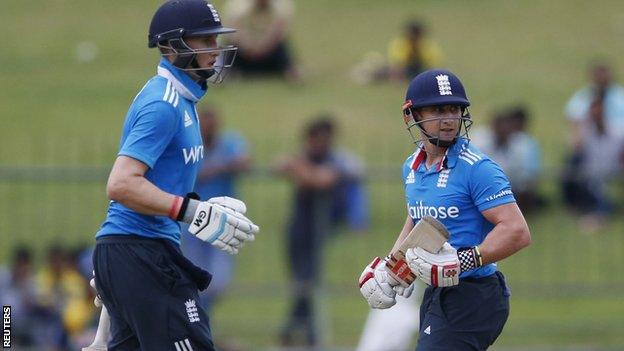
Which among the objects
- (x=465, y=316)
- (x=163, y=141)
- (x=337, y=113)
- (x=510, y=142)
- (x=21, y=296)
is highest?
(x=163, y=141)

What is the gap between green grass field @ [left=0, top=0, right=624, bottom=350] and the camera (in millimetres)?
13703

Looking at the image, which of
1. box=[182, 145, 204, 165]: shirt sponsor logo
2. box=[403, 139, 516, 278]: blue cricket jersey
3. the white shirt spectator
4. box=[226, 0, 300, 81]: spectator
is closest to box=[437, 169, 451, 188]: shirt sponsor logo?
box=[403, 139, 516, 278]: blue cricket jersey

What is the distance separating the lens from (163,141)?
7.26 m

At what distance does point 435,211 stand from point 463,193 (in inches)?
7.5

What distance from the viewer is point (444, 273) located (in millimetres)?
7195

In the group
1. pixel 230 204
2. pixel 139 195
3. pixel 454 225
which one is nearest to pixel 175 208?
pixel 139 195

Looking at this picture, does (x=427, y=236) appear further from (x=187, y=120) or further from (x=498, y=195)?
(x=187, y=120)

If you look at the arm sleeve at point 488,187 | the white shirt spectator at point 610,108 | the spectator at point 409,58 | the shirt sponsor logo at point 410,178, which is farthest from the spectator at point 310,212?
the spectator at point 409,58

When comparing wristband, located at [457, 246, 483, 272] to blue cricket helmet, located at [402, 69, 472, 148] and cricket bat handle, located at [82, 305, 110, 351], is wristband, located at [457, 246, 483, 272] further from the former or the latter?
cricket bat handle, located at [82, 305, 110, 351]

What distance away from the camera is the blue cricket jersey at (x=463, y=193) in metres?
7.31

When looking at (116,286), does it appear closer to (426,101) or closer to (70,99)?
(426,101)

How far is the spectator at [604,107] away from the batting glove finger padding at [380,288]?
8762mm

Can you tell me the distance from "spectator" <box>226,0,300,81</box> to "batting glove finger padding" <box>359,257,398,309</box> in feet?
38.4

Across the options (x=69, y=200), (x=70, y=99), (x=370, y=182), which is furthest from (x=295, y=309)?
(x=70, y=99)
